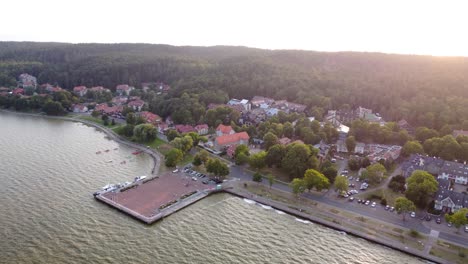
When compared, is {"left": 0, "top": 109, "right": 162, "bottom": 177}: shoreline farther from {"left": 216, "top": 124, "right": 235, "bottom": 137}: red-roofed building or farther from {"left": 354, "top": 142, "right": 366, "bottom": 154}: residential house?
{"left": 354, "top": 142, "right": 366, "bottom": 154}: residential house

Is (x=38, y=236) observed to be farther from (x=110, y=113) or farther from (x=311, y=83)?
(x=311, y=83)

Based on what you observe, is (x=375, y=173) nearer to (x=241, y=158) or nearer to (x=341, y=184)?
(x=341, y=184)

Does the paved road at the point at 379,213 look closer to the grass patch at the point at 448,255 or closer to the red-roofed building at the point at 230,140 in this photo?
the grass patch at the point at 448,255

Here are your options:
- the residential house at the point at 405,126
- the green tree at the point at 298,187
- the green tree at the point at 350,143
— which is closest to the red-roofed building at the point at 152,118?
the green tree at the point at 350,143

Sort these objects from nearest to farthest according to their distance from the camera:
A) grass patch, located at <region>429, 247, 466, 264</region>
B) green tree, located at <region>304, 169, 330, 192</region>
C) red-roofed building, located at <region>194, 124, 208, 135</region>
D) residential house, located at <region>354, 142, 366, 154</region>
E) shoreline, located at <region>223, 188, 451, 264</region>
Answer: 1. grass patch, located at <region>429, 247, 466, 264</region>
2. shoreline, located at <region>223, 188, 451, 264</region>
3. green tree, located at <region>304, 169, 330, 192</region>
4. residential house, located at <region>354, 142, 366, 154</region>
5. red-roofed building, located at <region>194, 124, 208, 135</region>

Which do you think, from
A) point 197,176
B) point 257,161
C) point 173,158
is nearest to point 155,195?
point 197,176

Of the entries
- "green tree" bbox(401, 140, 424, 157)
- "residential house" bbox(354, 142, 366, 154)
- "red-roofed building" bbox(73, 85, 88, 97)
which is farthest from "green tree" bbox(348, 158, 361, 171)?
"red-roofed building" bbox(73, 85, 88, 97)

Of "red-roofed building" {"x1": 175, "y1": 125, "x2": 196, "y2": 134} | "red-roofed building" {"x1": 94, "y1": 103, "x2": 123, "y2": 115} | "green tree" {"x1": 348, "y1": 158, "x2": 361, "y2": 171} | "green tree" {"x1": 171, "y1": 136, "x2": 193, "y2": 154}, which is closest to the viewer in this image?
"green tree" {"x1": 348, "y1": 158, "x2": 361, "y2": 171}
